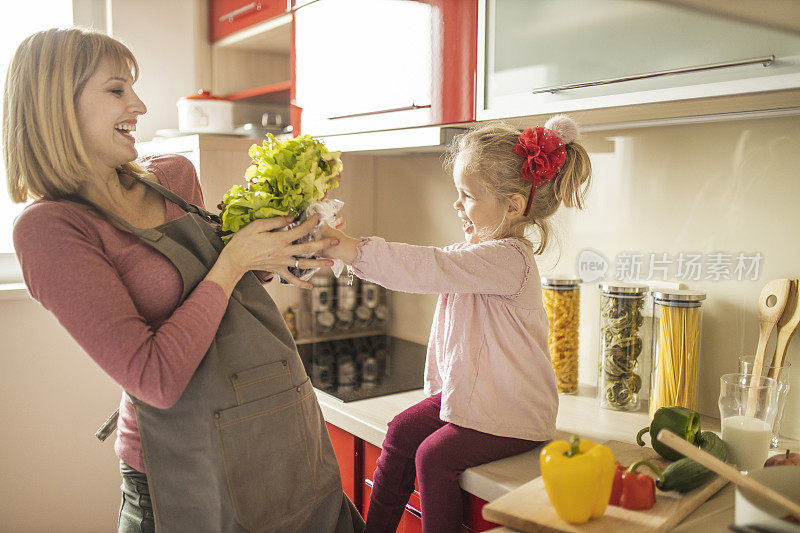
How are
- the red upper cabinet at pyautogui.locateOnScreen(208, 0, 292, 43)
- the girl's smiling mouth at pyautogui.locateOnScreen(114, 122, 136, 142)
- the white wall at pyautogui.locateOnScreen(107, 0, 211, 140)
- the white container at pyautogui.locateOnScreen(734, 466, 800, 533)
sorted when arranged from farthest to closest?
the white wall at pyautogui.locateOnScreen(107, 0, 211, 140)
the red upper cabinet at pyautogui.locateOnScreen(208, 0, 292, 43)
the girl's smiling mouth at pyautogui.locateOnScreen(114, 122, 136, 142)
the white container at pyautogui.locateOnScreen(734, 466, 800, 533)

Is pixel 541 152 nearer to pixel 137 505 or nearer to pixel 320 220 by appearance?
pixel 320 220

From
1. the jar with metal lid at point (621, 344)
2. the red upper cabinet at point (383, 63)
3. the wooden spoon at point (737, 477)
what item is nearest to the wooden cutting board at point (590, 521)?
the wooden spoon at point (737, 477)

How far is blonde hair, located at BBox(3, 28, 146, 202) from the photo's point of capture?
41.7 inches

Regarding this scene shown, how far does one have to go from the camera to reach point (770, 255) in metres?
1.40

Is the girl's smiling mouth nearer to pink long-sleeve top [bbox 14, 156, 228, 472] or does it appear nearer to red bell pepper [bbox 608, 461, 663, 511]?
pink long-sleeve top [bbox 14, 156, 228, 472]

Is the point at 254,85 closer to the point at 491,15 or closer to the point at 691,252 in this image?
the point at 491,15

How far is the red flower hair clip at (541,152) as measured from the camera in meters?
1.24

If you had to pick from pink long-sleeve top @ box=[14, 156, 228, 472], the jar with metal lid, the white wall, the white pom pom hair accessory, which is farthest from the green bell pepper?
the white wall

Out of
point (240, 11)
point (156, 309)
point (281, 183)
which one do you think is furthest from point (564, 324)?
point (240, 11)

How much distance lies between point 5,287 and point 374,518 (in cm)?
154

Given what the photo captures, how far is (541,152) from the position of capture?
124cm

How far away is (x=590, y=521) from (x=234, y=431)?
0.55m

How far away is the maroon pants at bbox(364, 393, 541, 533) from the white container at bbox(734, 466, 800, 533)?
1.49 ft

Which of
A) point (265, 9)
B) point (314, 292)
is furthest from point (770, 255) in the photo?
point (265, 9)
